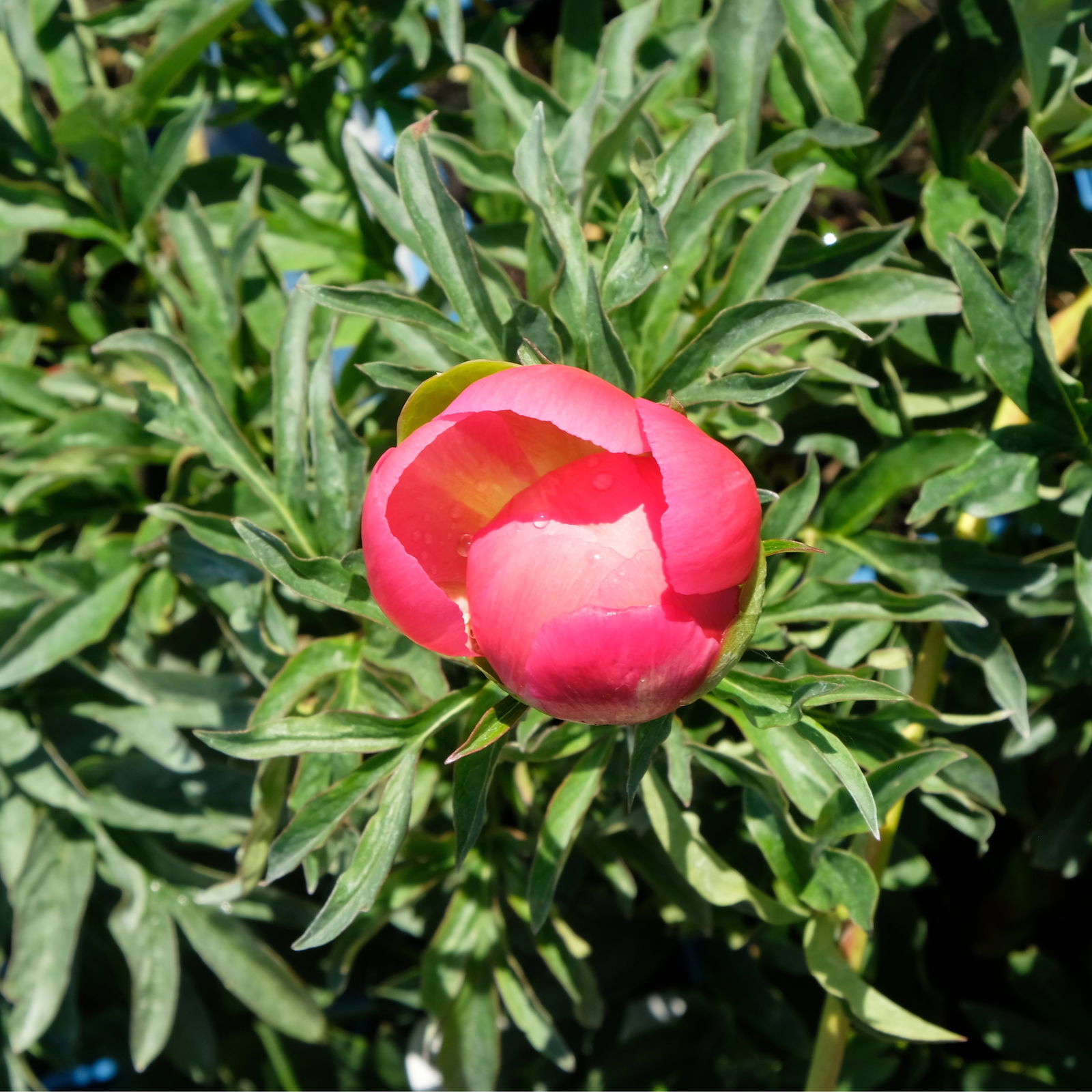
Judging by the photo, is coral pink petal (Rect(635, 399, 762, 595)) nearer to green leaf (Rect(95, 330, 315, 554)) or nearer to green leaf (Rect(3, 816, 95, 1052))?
green leaf (Rect(95, 330, 315, 554))

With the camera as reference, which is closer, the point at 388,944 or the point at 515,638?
the point at 515,638

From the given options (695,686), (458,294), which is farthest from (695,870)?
(458,294)

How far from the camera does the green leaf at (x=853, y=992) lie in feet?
2.83

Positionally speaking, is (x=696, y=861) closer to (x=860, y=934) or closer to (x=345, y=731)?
(x=860, y=934)

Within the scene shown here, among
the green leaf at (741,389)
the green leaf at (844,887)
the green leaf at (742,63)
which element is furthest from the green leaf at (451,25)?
the green leaf at (844,887)

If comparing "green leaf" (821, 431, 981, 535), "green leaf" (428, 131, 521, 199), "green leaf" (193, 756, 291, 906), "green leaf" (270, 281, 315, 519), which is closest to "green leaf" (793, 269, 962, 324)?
"green leaf" (821, 431, 981, 535)

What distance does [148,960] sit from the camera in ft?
3.96

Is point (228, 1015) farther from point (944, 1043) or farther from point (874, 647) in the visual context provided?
point (874, 647)

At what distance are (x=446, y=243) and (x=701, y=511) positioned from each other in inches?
13.3

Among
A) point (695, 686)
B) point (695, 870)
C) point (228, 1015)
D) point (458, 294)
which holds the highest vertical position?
point (458, 294)

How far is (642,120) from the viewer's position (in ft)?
3.19

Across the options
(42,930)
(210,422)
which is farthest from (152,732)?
(210,422)

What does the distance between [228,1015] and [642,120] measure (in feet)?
4.71

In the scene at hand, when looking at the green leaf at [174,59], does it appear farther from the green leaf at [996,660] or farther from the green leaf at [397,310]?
the green leaf at [996,660]
